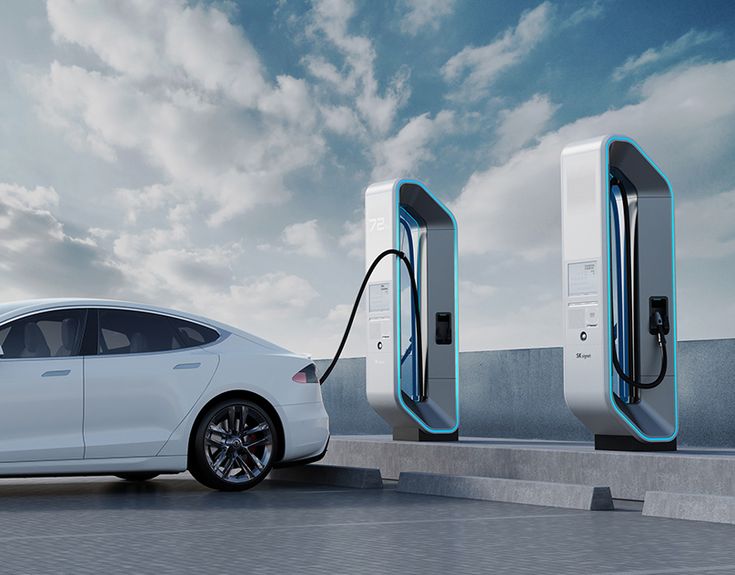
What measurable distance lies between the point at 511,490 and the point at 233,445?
90.6 inches

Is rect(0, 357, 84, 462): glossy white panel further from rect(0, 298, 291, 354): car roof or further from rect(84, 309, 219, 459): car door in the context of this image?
rect(0, 298, 291, 354): car roof

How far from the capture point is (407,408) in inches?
513

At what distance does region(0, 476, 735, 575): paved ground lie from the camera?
243 inches

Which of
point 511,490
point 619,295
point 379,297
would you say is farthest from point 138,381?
point 619,295

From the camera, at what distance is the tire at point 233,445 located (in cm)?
995

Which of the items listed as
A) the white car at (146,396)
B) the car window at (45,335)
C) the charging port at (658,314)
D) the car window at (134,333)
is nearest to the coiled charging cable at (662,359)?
the charging port at (658,314)

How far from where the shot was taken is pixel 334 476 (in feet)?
37.6

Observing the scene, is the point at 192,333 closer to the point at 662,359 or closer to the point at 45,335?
the point at 45,335

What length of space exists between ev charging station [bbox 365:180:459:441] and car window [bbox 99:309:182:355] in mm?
3443

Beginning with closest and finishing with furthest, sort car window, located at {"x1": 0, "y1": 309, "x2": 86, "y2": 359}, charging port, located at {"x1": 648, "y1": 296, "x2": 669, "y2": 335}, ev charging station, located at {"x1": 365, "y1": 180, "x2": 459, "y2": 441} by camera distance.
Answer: car window, located at {"x1": 0, "y1": 309, "x2": 86, "y2": 359} < charging port, located at {"x1": 648, "y1": 296, "x2": 669, "y2": 335} < ev charging station, located at {"x1": 365, "y1": 180, "x2": 459, "y2": 441}

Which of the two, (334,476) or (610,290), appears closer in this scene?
(610,290)

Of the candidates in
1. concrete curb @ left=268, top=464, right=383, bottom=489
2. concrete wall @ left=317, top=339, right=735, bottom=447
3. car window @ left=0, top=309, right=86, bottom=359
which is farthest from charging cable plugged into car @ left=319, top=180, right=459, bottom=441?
car window @ left=0, top=309, right=86, bottom=359

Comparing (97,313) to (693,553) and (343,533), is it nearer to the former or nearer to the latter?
(343,533)

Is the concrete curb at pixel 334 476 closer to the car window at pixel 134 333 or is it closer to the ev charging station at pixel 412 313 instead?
the ev charging station at pixel 412 313
